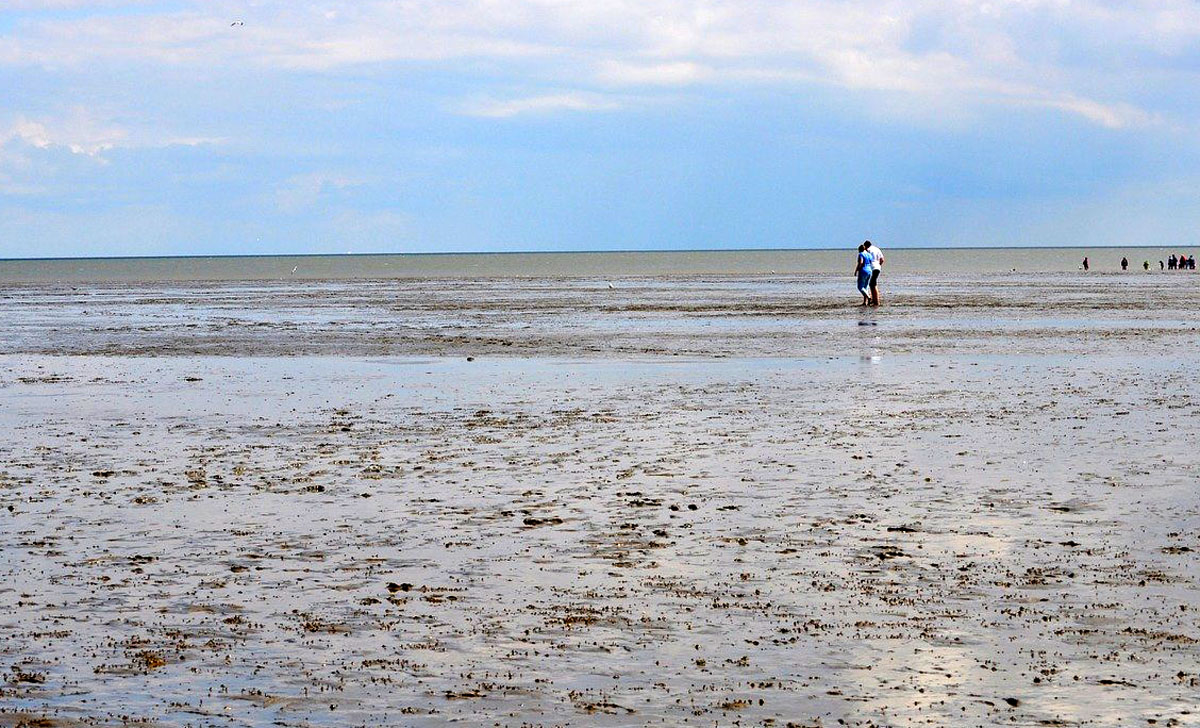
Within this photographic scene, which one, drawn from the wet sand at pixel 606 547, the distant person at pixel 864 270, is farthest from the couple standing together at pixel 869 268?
the wet sand at pixel 606 547

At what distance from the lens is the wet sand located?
734 centimetres

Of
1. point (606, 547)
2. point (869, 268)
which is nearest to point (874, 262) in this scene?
point (869, 268)

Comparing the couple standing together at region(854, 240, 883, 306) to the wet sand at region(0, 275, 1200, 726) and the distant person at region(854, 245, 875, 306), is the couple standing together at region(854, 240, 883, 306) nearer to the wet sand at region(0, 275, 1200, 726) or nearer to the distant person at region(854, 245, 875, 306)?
the distant person at region(854, 245, 875, 306)

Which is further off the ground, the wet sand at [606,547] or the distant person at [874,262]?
the distant person at [874,262]

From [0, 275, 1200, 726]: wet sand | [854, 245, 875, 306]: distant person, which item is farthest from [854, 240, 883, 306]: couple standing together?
[0, 275, 1200, 726]: wet sand

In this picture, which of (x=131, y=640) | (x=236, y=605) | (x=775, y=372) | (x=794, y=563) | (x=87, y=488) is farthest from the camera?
(x=775, y=372)

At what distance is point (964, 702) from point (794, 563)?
117 inches

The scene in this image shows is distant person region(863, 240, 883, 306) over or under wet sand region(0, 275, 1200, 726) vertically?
over

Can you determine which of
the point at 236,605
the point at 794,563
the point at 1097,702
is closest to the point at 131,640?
the point at 236,605

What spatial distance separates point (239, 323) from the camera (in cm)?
4088

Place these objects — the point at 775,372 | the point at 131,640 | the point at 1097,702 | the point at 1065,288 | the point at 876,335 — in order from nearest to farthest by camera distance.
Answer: the point at 1097,702 < the point at 131,640 < the point at 775,372 < the point at 876,335 < the point at 1065,288

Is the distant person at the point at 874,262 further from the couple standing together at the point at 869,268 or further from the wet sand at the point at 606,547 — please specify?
the wet sand at the point at 606,547

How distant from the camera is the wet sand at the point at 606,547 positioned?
7.34m

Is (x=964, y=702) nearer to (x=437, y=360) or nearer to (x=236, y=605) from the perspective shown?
(x=236, y=605)
